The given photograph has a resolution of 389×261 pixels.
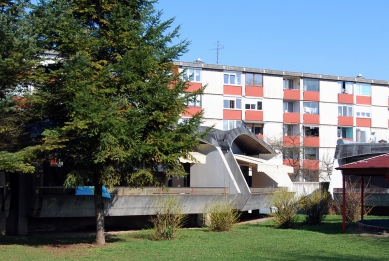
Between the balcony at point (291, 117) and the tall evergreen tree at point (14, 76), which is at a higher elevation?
the balcony at point (291, 117)

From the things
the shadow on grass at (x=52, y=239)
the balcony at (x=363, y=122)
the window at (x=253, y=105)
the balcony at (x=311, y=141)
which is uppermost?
the window at (x=253, y=105)

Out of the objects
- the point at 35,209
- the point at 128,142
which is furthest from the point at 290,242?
the point at 35,209

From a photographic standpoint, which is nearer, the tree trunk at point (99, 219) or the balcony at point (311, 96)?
the tree trunk at point (99, 219)

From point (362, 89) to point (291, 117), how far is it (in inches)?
338

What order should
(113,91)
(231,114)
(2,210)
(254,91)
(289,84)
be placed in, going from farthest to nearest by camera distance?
1. (289,84)
2. (254,91)
3. (231,114)
4. (2,210)
5. (113,91)

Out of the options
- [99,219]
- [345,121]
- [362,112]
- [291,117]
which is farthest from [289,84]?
[99,219]

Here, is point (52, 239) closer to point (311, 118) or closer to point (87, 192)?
point (87, 192)

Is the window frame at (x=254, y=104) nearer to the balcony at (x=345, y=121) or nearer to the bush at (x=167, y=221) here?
the balcony at (x=345, y=121)

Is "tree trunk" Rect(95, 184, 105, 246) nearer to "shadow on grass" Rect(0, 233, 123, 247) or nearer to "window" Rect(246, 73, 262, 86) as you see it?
"shadow on grass" Rect(0, 233, 123, 247)

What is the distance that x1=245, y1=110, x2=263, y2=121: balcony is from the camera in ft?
179

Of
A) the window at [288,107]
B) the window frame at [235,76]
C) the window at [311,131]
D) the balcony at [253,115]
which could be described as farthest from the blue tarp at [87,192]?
the window at [311,131]

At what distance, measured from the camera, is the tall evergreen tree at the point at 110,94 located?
58.8 feet

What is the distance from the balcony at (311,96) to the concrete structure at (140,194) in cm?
2339

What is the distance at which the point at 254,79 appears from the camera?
54.8 meters
